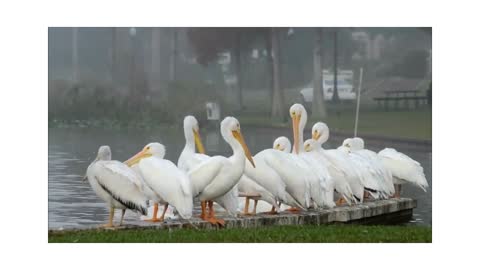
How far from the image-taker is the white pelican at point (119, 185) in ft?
44.9

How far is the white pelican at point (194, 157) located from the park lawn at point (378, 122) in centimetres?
75

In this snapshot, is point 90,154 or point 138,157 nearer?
point 138,157

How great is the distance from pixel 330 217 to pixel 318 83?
1.63m

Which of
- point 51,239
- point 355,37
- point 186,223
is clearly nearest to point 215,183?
point 186,223

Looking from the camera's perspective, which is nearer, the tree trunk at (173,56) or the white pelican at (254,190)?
the white pelican at (254,190)

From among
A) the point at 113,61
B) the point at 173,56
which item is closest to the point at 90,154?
the point at 113,61

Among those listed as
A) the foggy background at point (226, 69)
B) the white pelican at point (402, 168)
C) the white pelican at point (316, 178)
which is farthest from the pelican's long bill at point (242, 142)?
the white pelican at point (402, 168)

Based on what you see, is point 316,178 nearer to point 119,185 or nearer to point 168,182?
point 168,182

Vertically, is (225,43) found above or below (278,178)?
above

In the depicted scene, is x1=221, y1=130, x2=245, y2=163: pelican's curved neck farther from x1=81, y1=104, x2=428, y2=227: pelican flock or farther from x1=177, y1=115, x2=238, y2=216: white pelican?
x1=177, y1=115, x2=238, y2=216: white pelican

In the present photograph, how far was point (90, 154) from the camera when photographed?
51.0ft

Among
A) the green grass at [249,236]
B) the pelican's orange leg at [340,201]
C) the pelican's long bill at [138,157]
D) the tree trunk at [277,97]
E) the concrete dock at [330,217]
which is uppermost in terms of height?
the tree trunk at [277,97]

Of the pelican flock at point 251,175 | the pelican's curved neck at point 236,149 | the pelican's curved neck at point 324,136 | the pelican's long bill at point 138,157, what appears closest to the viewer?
the pelican flock at point 251,175

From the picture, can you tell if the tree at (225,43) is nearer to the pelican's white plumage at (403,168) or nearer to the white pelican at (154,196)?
the white pelican at (154,196)
